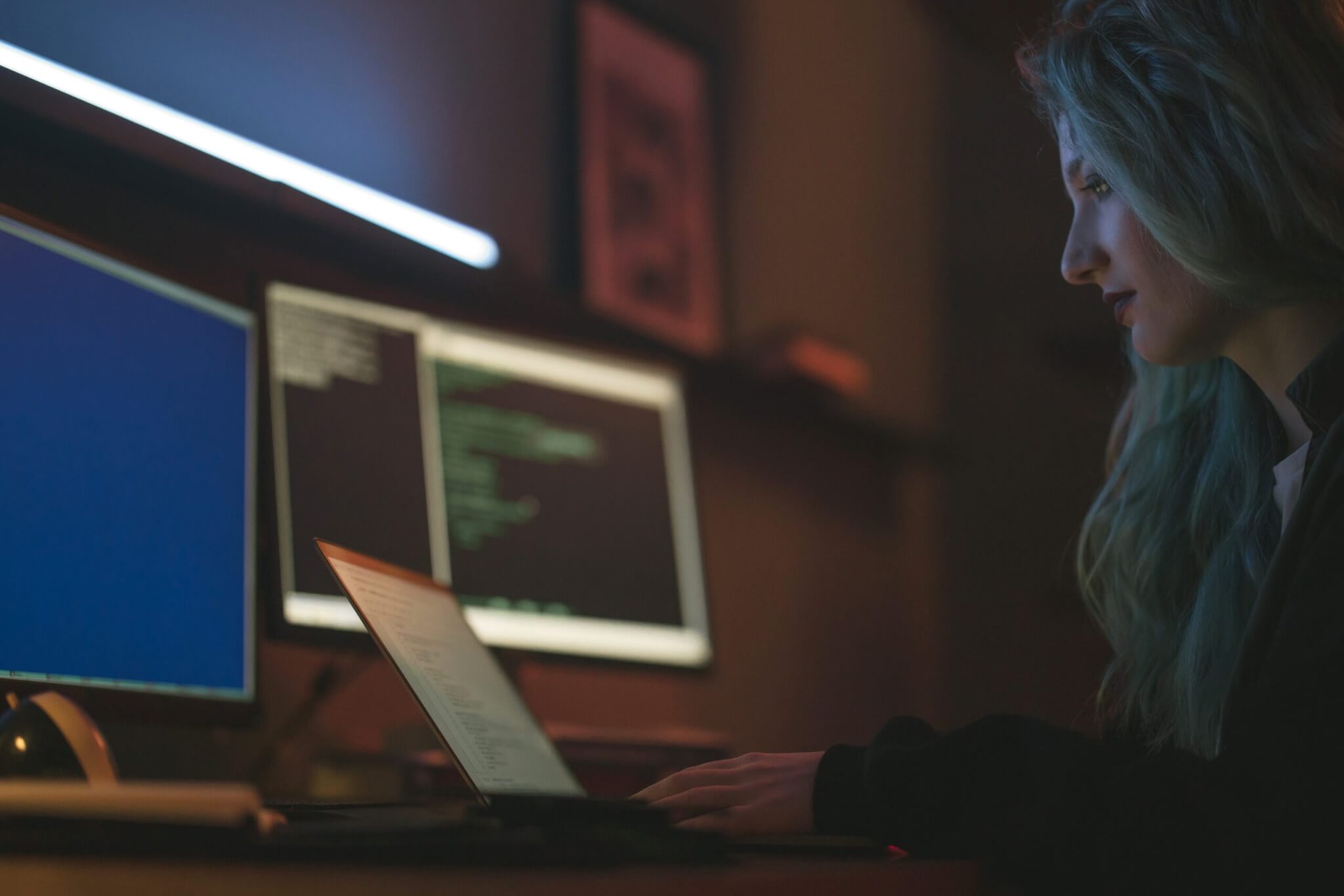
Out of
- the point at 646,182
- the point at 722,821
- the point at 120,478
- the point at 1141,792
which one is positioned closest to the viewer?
the point at 1141,792

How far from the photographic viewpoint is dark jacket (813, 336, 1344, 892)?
1.85 ft

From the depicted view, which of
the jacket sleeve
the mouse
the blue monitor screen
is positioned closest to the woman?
the jacket sleeve

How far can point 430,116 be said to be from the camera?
1.53m

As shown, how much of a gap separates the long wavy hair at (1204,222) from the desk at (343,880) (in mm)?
644

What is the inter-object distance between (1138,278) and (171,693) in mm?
880

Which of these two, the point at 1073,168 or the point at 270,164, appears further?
the point at 270,164

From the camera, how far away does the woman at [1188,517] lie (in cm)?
58

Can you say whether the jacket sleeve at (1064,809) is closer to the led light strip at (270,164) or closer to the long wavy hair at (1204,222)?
the long wavy hair at (1204,222)

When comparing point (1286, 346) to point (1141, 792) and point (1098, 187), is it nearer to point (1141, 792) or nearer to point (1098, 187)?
point (1098, 187)

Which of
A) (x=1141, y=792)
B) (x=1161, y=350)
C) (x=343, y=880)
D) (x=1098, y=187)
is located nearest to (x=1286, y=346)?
(x=1161, y=350)

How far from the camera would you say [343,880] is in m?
0.40

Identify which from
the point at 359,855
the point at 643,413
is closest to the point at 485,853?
the point at 359,855

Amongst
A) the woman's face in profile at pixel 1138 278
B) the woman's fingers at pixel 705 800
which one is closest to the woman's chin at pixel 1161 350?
the woman's face in profile at pixel 1138 278

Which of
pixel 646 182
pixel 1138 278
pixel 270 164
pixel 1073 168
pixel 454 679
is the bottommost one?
pixel 454 679
